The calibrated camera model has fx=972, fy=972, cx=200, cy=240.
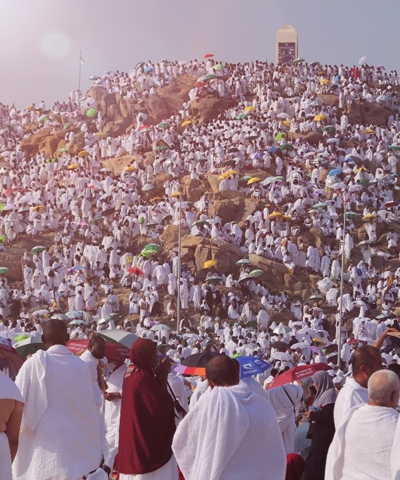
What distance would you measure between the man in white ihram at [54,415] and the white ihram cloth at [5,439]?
1133mm

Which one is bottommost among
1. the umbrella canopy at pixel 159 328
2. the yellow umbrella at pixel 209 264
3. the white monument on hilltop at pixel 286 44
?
the umbrella canopy at pixel 159 328

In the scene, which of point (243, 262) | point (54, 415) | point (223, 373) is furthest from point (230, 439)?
point (243, 262)

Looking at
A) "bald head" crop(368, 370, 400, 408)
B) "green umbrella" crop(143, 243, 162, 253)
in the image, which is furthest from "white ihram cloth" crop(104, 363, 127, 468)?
"green umbrella" crop(143, 243, 162, 253)

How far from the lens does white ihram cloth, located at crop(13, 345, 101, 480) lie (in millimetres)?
6340

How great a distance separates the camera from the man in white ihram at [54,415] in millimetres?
6340

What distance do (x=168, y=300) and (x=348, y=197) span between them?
8.92 m

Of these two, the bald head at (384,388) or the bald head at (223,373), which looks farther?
the bald head at (223,373)

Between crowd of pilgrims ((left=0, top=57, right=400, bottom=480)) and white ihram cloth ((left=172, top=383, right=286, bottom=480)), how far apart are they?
51.1ft

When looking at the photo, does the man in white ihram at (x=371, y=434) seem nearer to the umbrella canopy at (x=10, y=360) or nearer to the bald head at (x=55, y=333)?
the bald head at (x=55, y=333)

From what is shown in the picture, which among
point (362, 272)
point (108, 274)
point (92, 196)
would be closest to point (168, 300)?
point (108, 274)

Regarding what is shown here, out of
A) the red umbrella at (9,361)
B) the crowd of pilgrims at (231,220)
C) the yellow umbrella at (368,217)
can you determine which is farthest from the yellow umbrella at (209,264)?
the red umbrella at (9,361)

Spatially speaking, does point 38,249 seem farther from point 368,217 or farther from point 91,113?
point 91,113

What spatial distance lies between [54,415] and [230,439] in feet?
5.00

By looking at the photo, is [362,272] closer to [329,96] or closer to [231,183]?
[231,183]
